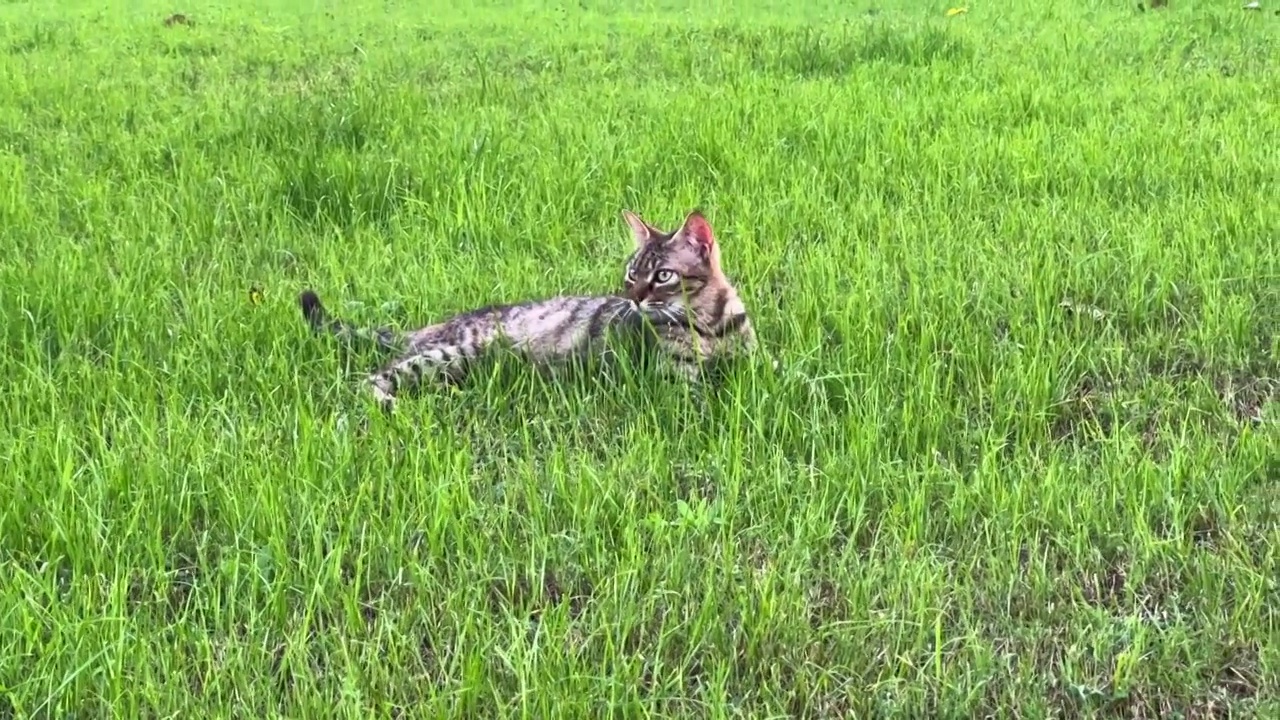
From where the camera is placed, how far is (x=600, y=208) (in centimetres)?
476

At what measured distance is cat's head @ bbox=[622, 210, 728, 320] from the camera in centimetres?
354

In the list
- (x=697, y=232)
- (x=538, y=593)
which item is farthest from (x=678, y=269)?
(x=538, y=593)

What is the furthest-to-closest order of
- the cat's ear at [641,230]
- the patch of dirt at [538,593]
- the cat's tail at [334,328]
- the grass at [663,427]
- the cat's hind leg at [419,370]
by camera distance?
1. the cat's ear at [641,230]
2. the cat's tail at [334,328]
3. the cat's hind leg at [419,370]
4. the patch of dirt at [538,593]
5. the grass at [663,427]

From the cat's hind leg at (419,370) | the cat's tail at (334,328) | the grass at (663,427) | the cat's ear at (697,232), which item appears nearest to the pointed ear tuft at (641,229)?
the cat's ear at (697,232)

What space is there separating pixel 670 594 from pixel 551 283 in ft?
6.59

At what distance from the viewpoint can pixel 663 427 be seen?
119 inches

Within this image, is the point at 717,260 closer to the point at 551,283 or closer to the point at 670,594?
the point at 551,283

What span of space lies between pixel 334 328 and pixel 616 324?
38.2 inches

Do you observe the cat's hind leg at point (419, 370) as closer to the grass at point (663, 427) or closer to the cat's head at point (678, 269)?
the grass at point (663, 427)

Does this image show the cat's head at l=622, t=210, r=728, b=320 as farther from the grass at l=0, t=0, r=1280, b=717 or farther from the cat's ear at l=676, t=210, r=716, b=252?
the grass at l=0, t=0, r=1280, b=717

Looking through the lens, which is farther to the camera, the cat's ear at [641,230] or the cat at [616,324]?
the cat's ear at [641,230]

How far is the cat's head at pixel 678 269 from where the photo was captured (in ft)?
11.6

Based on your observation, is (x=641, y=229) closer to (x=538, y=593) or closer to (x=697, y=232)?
(x=697, y=232)

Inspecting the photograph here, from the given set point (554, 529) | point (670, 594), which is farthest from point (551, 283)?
point (670, 594)
